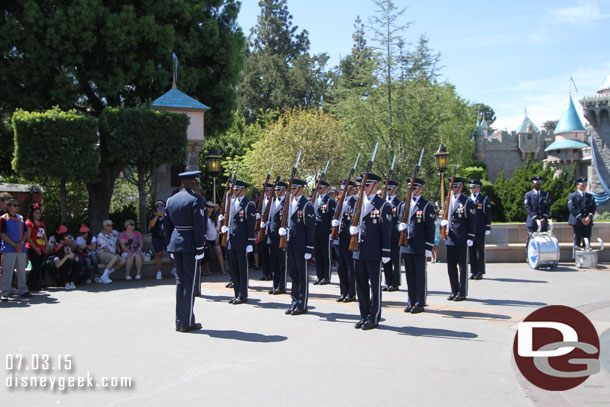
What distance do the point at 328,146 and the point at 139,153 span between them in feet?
36.1

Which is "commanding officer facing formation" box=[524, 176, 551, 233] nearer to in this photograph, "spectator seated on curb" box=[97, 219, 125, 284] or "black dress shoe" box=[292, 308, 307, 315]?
"black dress shoe" box=[292, 308, 307, 315]

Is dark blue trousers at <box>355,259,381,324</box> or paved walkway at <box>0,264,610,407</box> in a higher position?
dark blue trousers at <box>355,259,381,324</box>

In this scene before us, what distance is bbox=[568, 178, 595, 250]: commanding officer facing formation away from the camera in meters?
14.2

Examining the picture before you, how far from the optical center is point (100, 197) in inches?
658

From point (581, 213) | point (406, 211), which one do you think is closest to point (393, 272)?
point (406, 211)

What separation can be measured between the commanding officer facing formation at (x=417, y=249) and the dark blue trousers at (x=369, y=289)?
1237 millimetres

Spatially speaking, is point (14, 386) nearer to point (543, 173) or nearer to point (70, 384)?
point (70, 384)

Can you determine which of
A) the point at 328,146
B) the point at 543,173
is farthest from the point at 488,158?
the point at 328,146

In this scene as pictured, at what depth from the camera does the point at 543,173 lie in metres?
24.8

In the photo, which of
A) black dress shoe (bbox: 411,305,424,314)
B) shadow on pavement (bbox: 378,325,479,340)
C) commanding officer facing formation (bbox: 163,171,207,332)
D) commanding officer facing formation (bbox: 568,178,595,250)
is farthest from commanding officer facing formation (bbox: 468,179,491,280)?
commanding officer facing formation (bbox: 163,171,207,332)

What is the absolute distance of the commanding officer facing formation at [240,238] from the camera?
950 centimetres

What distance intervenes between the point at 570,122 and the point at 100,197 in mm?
49295

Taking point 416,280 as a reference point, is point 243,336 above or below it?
below

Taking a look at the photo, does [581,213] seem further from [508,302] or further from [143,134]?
[143,134]
